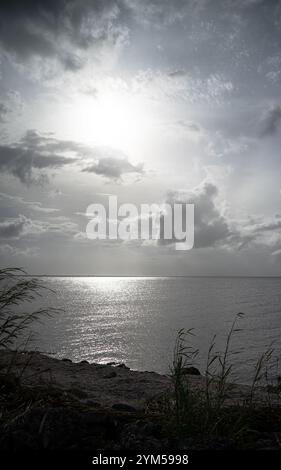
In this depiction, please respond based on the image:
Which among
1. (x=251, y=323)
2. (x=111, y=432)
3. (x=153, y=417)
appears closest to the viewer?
(x=111, y=432)

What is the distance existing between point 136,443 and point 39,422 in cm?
104

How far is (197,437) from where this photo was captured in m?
4.05

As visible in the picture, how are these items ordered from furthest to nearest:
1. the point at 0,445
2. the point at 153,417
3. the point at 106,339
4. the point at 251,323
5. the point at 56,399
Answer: the point at 251,323 → the point at 106,339 → the point at 56,399 → the point at 153,417 → the point at 0,445

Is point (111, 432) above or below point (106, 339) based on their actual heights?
above

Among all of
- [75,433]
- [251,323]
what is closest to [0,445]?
[75,433]

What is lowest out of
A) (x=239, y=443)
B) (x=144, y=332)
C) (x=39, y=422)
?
(x=144, y=332)

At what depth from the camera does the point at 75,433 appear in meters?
3.96

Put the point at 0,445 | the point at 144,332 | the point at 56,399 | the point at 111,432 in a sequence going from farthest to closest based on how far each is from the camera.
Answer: the point at 144,332 < the point at 56,399 < the point at 111,432 < the point at 0,445

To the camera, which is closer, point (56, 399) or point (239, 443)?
point (239, 443)
